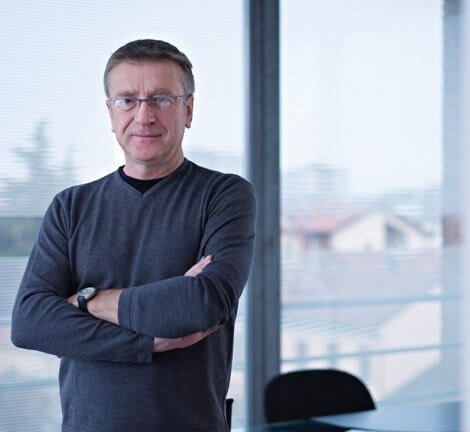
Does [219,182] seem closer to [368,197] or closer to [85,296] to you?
[85,296]

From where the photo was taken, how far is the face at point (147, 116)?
2033 mm

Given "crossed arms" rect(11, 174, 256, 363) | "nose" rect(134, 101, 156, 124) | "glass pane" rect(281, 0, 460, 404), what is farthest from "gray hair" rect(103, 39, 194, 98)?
"glass pane" rect(281, 0, 460, 404)

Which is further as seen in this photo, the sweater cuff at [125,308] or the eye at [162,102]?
the eye at [162,102]

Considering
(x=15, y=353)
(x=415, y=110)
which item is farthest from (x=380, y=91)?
(x=15, y=353)

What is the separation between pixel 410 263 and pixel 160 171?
303 centimetres

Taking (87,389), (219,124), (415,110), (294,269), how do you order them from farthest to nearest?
1. (415,110)
2. (294,269)
3. (219,124)
4. (87,389)

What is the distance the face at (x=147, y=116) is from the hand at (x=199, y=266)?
0.94ft

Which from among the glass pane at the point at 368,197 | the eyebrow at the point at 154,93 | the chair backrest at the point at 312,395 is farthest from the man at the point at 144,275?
the glass pane at the point at 368,197

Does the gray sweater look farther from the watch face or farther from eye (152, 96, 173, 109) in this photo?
eye (152, 96, 173, 109)

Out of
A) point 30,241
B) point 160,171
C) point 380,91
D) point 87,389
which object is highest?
point 380,91

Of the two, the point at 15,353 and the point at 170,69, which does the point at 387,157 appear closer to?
the point at 15,353

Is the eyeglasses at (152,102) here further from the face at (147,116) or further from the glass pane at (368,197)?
the glass pane at (368,197)

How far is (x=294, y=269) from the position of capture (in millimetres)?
4480

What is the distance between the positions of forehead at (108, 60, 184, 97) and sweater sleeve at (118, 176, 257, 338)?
0.30 meters
